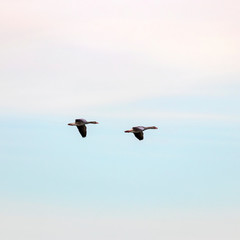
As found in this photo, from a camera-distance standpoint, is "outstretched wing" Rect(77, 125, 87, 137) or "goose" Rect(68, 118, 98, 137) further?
"outstretched wing" Rect(77, 125, 87, 137)

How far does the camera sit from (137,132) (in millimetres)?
186750

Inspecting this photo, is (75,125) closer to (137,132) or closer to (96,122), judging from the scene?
(96,122)

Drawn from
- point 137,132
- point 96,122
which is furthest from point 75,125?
point 137,132

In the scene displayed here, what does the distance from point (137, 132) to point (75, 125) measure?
80.4ft

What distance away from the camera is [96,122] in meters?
184

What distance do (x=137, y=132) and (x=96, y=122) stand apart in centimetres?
1665

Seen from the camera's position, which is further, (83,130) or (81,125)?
(83,130)

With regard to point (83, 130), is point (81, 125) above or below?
above

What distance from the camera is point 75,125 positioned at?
18712cm

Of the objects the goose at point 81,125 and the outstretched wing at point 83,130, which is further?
the outstretched wing at point 83,130

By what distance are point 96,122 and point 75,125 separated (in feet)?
29.7
